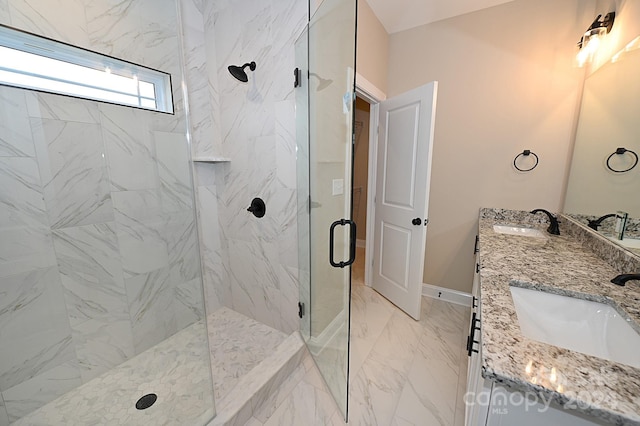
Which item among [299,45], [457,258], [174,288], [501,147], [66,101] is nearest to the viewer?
[66,101]

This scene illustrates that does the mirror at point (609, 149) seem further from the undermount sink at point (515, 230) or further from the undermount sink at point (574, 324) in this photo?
the undermount sink at point (574, 324)

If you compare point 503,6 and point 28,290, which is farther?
point 503,6

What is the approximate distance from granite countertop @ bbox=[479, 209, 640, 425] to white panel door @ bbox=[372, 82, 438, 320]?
0.79 m

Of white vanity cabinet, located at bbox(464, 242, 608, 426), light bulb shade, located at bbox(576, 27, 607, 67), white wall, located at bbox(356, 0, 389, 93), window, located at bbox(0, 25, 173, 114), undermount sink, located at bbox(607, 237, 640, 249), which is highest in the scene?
white wall, located at bbox(356, 0, 389, 93)

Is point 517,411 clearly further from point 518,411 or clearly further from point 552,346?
point 552,346

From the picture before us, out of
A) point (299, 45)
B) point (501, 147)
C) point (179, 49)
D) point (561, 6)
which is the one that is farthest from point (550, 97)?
point (179, 49)

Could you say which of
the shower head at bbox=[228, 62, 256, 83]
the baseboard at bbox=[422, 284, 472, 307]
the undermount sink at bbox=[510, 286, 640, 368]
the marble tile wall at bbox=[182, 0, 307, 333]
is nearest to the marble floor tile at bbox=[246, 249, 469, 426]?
the baseboard at bbox=[422, 284, 472, 307]

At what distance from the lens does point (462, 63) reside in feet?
7.12

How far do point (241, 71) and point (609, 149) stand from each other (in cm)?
227

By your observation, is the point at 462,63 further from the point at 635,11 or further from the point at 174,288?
the point at 174,288

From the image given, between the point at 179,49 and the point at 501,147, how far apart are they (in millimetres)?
2727

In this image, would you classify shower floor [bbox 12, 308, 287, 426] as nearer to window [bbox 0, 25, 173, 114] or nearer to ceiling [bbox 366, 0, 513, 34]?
window [bbox 0, 25, 173, 114]

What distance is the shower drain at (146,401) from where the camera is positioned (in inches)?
53.5

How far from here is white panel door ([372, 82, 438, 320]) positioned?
2031 mm
